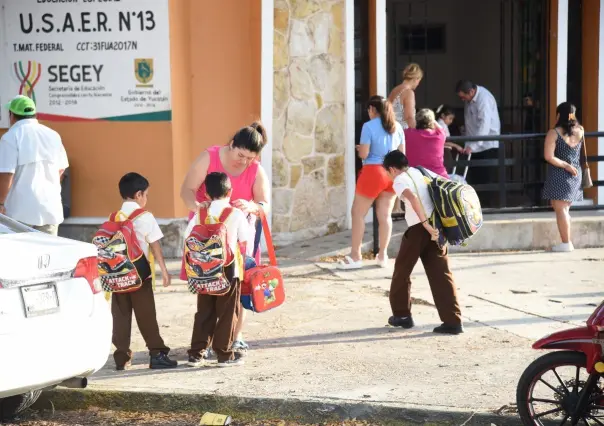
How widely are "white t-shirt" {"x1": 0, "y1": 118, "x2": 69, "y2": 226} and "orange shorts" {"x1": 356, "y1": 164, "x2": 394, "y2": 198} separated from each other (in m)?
3.24

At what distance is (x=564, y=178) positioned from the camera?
1139 cm

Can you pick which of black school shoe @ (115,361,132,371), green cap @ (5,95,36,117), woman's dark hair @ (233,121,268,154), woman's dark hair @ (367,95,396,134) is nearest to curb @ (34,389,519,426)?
black school shoe @ (115,361,132,371)

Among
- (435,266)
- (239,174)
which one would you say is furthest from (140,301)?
(435,266)

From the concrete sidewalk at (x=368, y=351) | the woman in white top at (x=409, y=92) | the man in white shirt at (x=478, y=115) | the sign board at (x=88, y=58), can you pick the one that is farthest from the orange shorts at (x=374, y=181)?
the man in white shirt at (x=478, y=115)

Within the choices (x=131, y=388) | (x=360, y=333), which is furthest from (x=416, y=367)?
(x=131, y=388)

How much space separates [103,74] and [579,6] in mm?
5885

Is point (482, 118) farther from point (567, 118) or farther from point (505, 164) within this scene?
point (567, 118)

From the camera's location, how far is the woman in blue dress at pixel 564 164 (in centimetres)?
1122

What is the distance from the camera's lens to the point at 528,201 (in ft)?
43.9

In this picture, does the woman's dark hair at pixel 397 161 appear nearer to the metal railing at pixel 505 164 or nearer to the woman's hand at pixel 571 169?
the metal railing at pixel 505 164

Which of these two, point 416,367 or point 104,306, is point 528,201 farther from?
point 104,306

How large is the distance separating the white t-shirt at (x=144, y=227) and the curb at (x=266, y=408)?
3.17 feet

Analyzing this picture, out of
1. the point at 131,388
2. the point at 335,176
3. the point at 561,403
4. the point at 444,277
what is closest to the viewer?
the point at 561,403

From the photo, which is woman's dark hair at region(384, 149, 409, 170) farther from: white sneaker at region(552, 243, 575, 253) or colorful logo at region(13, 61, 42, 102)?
colorful logo at region(13, 61, 42, 102)
